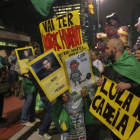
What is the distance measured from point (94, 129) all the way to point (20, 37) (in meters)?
16.1

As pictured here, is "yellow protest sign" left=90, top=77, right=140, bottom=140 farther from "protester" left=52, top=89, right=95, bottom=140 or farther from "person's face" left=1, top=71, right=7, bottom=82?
"person's face" left=1, top=71, right=7, bottom=82

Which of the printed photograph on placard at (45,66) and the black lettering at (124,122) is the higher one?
the printed photograph on placard at (45,66)

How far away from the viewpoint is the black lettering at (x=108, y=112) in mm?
2654

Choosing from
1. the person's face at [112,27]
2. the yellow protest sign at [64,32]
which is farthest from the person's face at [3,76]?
the person's face at [112,27]

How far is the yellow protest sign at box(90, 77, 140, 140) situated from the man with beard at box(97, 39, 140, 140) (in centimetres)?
9

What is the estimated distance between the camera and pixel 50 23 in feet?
11.3

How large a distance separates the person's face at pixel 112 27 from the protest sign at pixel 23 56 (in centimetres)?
571

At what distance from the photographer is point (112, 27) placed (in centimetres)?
924

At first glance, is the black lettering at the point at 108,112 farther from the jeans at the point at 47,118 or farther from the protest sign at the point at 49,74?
the jeans at the point at 47,118

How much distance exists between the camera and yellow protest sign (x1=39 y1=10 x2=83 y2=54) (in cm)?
331

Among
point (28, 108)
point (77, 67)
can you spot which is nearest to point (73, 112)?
point (77, 67)

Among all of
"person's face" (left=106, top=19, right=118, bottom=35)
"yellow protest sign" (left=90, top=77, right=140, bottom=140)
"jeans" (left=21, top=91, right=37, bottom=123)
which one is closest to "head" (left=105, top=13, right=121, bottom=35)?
"person's face" (left=106, top=19, right=118, bottom=35)

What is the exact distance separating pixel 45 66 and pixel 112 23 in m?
7.44

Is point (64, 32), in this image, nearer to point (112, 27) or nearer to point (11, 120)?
point (11, 120)
